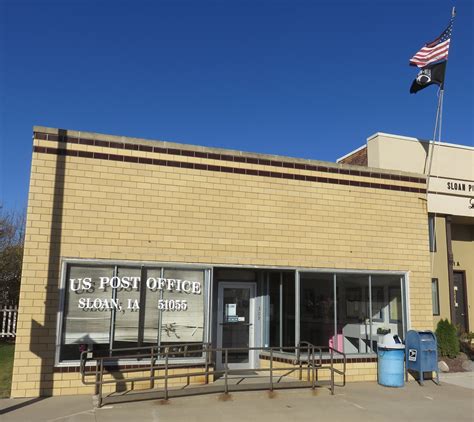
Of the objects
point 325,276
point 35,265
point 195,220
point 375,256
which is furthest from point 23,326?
point 375,256

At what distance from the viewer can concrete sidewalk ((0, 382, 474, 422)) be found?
823cm

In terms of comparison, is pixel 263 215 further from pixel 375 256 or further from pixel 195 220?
pixel 375 256

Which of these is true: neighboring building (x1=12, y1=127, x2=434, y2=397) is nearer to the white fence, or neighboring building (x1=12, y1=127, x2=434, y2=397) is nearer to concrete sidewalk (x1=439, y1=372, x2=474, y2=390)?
concrete sidewalk (x1=439, y1=372, x2=474, y2=390)

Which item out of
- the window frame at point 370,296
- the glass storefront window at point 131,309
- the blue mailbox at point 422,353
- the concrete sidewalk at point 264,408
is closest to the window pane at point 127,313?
the glass storefront window at point 131,309

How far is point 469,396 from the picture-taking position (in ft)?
34.8

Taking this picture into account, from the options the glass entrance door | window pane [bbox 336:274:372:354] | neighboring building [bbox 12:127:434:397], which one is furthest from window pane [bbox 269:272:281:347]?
window pane [bbox 336:274:372:354]

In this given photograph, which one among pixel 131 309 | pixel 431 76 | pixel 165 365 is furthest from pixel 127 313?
pixel 431 76

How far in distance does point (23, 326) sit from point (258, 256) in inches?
196

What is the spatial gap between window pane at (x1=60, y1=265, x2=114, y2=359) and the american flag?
11501mm

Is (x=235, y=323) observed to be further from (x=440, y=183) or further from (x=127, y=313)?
(x=440, y=183)

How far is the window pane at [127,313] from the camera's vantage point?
400 inches

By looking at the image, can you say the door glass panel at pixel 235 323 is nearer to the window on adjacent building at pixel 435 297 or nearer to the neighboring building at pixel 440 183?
the neighboring building at pixel 440 183

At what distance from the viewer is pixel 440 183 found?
16.8 meters

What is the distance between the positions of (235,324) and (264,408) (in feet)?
11.9
